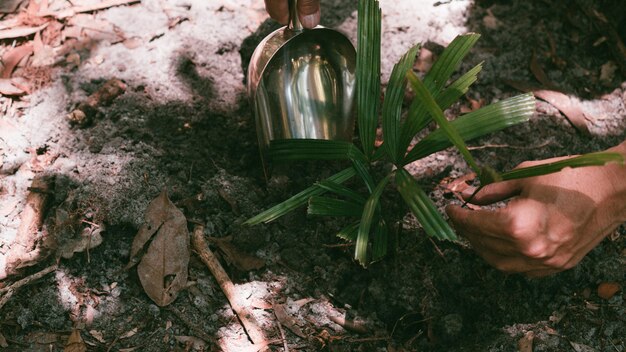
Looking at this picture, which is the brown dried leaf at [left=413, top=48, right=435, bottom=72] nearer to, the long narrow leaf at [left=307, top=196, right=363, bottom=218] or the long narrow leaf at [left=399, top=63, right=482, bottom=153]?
the long narrow leaf at [left=399, top=63, right=482, bottom=153]

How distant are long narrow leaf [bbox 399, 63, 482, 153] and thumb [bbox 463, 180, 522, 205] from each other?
0.77 ft

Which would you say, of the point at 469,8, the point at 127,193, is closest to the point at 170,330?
the point at 127,193

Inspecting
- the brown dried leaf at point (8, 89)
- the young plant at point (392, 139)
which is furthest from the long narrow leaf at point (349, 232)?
the brown dried leaf at point (8, 89)

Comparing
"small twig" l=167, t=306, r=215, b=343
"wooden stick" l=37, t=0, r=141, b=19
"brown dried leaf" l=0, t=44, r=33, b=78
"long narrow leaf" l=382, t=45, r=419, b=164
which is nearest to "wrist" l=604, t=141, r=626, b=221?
"long narrow leaf" l=382, t=45, r=419, b=164

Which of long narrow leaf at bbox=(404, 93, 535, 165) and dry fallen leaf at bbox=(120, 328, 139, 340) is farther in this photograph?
dry fallen leaf at bbox=(120, 328, 139, 340)

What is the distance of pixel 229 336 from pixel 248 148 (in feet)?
2.08

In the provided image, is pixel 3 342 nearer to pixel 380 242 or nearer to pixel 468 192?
pixel 380 242

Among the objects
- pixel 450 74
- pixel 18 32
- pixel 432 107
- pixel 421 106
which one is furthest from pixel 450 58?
pixel 18 32

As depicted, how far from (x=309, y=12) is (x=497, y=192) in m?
0.77

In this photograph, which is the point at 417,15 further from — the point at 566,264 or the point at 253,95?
the point at 566,264

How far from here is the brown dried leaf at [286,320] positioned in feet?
5.18

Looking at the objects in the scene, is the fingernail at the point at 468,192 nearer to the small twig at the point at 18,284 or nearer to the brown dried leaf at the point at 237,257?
the brown dried leaf at the point at 237,257

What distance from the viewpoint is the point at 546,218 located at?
1.37 m

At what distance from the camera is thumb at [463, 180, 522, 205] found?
1468mm
